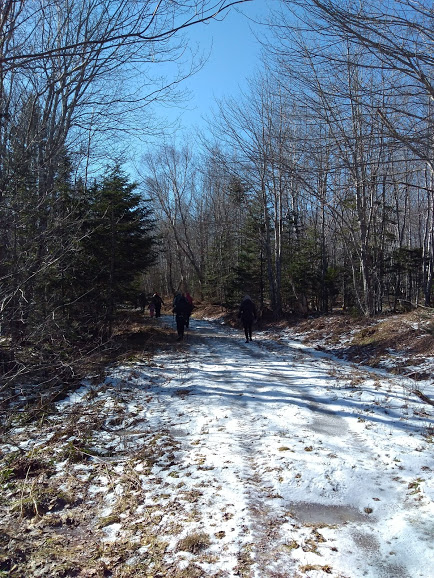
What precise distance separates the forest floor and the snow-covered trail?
0.02 metres

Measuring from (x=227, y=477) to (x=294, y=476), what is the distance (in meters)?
0.72

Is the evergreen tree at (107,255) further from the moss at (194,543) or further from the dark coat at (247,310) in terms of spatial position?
the moss at (194,543)

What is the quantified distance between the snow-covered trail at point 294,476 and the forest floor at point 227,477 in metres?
0.02

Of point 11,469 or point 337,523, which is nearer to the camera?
point 337,523

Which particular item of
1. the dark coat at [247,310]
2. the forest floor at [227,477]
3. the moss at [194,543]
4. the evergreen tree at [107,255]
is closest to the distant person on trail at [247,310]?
the dark coat at [247,310]

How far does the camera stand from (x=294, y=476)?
4254mm

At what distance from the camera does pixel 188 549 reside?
10.5ft

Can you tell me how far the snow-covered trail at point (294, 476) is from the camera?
3.06 m

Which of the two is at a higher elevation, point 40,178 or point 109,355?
point 40,178

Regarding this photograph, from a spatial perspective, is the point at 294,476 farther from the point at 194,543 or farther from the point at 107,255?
the point at 107,255

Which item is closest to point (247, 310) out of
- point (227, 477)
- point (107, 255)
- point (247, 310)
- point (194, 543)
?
point (247, 310)

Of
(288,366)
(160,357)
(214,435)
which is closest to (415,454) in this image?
(214,435)

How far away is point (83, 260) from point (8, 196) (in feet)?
17.5

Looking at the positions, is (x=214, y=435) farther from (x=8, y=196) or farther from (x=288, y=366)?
(x=8, y=196)
